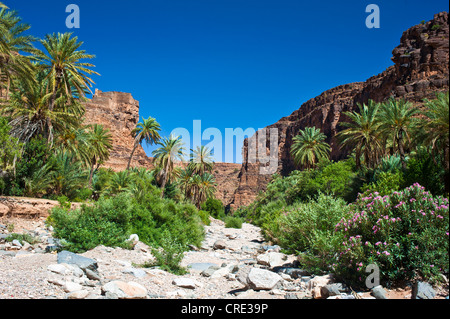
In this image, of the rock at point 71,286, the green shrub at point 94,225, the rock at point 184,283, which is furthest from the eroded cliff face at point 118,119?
the rock at point 71,286

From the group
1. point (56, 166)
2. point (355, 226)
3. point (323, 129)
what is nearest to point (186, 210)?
point (56, 166)

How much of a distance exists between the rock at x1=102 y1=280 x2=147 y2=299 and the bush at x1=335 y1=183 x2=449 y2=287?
382 centimetres

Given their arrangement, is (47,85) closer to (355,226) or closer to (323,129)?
(355,226)

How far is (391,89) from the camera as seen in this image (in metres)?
54.8

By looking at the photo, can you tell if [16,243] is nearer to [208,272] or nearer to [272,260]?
[208,272]

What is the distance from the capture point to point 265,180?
101188 millimetres

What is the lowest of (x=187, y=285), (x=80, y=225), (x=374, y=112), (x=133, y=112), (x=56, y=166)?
(x=187, y=285)

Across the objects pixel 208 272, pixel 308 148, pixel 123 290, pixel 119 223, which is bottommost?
pixel 208 272

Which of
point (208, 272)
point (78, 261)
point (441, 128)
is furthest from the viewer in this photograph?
point (208, 272)

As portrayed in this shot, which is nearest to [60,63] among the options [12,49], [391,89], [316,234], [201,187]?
[12,49]

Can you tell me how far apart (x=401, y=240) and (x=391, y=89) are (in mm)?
57103

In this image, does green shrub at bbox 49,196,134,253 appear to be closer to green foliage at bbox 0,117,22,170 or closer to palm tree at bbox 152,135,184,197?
green foliage at bbox 0,117,22,170
